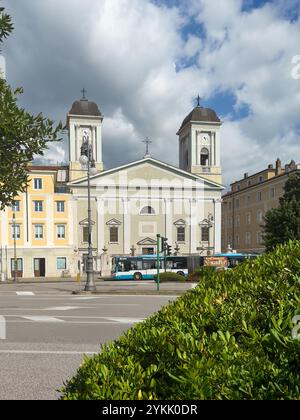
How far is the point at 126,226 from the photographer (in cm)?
5784

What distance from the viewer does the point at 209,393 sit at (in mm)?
1896

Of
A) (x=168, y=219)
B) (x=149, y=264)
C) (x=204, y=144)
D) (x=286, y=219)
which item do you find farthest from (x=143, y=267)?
(x=204, y=144)

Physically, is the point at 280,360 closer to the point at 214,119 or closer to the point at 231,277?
the point at 231,277

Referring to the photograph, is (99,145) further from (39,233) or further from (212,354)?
(212,354)

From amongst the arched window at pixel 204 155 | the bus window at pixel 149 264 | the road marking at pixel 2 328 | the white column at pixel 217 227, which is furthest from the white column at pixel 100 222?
the road marking at pixel 2 328

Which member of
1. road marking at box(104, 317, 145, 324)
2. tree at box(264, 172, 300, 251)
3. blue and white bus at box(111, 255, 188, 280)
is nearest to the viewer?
road marking at box(104, 317, 145, 324)

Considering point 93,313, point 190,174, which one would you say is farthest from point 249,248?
point 93,313

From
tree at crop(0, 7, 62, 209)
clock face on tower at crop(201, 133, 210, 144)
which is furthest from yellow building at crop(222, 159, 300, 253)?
tree at crop(0, 7, 62, 209)

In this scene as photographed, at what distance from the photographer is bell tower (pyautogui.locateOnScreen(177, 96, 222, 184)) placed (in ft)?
208

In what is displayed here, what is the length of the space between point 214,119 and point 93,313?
56.5 m

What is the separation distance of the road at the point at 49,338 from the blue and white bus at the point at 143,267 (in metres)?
22.2

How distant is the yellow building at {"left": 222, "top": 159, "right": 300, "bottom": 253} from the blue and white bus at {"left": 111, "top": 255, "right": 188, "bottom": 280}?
20.7 m

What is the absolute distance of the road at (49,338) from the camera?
5961mm

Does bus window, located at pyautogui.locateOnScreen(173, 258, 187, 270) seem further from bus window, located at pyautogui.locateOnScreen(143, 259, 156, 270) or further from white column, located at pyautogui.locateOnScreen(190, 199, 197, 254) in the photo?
white column, located at pyautogui.locateOnScreen(190, 199, 197, 254)
